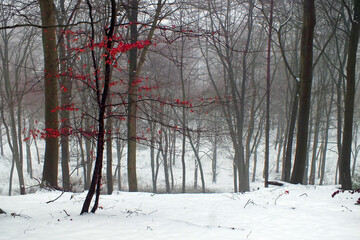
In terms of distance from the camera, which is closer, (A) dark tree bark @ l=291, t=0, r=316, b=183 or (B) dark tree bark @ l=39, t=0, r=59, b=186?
(B) dark tree bark @ l=39, t=0, r=59, b=186

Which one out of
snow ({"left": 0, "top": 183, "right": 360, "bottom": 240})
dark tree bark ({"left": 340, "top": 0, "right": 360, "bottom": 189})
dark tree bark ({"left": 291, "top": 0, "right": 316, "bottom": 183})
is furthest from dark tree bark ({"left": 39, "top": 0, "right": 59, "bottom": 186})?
dark tree bark ({"left": 340, "top": 0, "right": 360, "bottom": 189})

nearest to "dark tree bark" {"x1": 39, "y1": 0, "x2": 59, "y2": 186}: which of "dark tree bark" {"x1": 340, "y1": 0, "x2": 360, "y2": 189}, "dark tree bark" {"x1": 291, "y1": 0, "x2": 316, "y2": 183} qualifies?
"dark tree bark" {"x1": 291, "y1": 0, "x2": 316, "y2": 183}

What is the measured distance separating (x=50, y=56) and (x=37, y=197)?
392 centimetres

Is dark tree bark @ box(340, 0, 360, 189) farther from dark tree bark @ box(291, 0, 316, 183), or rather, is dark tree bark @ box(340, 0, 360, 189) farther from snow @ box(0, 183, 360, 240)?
snow @ box(0, 183, 360, 240)

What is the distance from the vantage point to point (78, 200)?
7.38m

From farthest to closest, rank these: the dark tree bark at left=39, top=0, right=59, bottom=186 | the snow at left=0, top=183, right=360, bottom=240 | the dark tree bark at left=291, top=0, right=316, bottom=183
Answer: the dark tree bark at left=291, top=0, right=316, bottom=183 < the dark tree bark at left=39, top=0, right=59, bottom=186 < the snow at left=0, top=183, right=360, bottom=240

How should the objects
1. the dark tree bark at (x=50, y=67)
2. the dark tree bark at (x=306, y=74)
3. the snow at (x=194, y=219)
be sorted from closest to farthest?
the snow at (x=194, y=219) < the dark tree bark at (x=50, y=67) < the dark tree bark at (x=306, y=74)

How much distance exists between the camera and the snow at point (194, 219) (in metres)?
4.40

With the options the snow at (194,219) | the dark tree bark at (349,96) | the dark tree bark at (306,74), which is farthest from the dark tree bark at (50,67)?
the dark tree bark at (349,96)

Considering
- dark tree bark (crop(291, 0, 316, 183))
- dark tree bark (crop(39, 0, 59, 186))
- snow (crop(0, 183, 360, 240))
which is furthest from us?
dark tree bark (crop(291, 0, 316, 183))

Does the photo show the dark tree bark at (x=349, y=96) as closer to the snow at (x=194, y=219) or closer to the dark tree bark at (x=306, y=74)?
the dark tree bark at (x=306, y=74)

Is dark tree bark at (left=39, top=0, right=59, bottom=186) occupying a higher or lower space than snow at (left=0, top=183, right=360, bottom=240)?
higher

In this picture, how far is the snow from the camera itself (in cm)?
440

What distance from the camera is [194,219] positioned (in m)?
5.55
